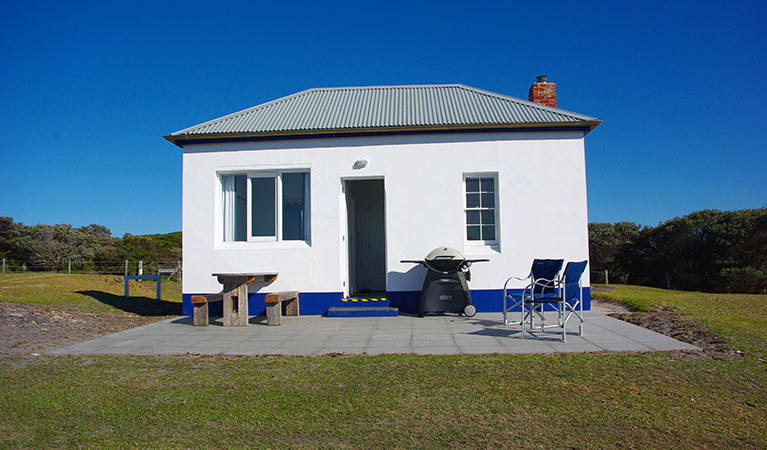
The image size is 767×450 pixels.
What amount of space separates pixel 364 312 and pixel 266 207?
3.06m

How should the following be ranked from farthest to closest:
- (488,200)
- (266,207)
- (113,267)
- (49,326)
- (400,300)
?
(113,267), (266,207), (488,200), (400,300), (49,326)

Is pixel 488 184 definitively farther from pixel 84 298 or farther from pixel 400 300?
pixel 84 298

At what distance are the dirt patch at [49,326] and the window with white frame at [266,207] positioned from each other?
2.46m

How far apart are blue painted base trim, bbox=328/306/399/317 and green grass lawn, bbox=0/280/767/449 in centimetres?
373

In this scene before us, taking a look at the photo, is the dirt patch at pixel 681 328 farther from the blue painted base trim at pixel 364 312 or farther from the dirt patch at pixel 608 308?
the blue painted base trim at pixel 364 312

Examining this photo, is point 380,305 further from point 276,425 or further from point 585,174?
point 276,425

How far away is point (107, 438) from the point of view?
3553 mm

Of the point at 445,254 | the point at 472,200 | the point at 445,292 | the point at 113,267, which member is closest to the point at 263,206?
the point at 445,254

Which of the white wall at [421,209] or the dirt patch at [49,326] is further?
the white wall at [421,209]

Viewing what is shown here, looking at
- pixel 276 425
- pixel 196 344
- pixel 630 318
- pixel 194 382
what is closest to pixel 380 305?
pixel 196 344

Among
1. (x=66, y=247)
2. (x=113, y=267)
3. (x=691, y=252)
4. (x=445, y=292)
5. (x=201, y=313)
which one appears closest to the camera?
(x=201, y=313)

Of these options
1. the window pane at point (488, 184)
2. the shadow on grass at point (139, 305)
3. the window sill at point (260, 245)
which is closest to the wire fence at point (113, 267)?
the shadow on grass at point (139, 305)

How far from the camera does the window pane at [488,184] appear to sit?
10439mm

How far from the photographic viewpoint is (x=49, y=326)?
8305 millimetres
